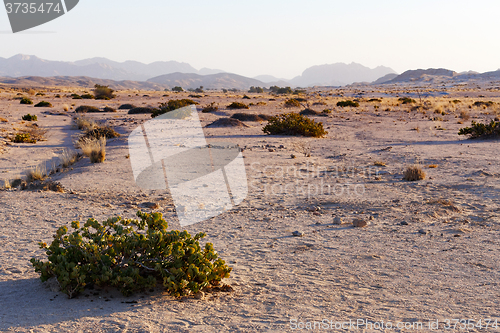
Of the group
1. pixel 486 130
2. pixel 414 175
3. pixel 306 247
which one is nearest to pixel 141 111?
pixel 486 130

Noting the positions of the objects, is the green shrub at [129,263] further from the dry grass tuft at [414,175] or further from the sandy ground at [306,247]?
the dry grass tuft at [414,175]

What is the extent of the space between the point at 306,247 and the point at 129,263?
243 centimetres

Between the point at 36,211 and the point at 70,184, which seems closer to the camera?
the point at 36,211

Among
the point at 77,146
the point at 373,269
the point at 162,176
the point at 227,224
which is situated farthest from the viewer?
the point at 77,146

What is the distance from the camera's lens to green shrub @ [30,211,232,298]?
3.54m

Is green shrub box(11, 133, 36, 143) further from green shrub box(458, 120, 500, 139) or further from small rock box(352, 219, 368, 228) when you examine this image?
green shrub box(458, 120, 500, 139)

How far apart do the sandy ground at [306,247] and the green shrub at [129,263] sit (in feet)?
0.47

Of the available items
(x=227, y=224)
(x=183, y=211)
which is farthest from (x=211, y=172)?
(x=227, y=224)

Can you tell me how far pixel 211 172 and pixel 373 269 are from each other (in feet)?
19.8

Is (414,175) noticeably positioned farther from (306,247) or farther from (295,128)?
(295,128)

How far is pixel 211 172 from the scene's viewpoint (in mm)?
9969

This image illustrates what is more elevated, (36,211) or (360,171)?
(36,211)

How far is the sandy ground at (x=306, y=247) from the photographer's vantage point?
3.35 meters

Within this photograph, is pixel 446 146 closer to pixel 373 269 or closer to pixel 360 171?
pixel 360 171
